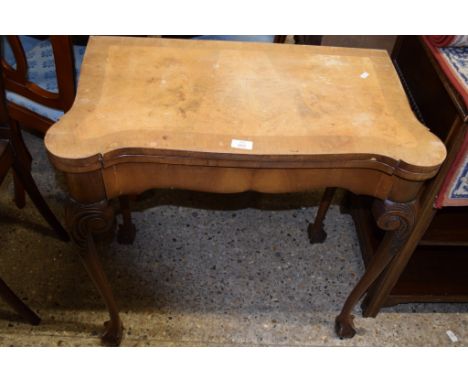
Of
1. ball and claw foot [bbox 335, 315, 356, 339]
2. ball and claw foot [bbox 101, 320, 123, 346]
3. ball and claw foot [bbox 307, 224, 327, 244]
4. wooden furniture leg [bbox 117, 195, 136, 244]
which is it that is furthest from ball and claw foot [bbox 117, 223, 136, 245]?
ball and claw foot [bbox 335, 315, 356, 339]

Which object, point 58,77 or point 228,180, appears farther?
point 58,77

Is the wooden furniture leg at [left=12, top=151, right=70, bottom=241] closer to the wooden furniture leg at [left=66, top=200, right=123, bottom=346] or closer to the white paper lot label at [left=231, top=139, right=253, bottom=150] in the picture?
the wooden furniture leg at [left=66, top=200, right=123, bottom=346]

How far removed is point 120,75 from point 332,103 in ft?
1.46

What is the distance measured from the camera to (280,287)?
58.5 inches

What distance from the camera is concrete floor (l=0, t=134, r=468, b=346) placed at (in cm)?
137

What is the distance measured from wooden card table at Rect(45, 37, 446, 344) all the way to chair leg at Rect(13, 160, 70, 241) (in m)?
0.41

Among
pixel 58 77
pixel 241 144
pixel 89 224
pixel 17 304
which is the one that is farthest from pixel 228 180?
pixel 17 304

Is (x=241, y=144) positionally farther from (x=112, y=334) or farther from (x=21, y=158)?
(x=21, y=158)

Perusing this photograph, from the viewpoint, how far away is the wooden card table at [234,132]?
2.81 feet

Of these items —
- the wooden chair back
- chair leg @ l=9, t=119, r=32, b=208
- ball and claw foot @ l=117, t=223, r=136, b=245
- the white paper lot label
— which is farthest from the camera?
ball and claw foot @ l=117, t=223, r=136, b=245

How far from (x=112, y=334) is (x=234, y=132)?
0.72m

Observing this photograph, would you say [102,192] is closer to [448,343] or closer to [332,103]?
[332,103]

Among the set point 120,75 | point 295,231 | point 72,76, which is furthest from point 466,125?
point 72,76

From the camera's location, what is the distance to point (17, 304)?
1.24m
